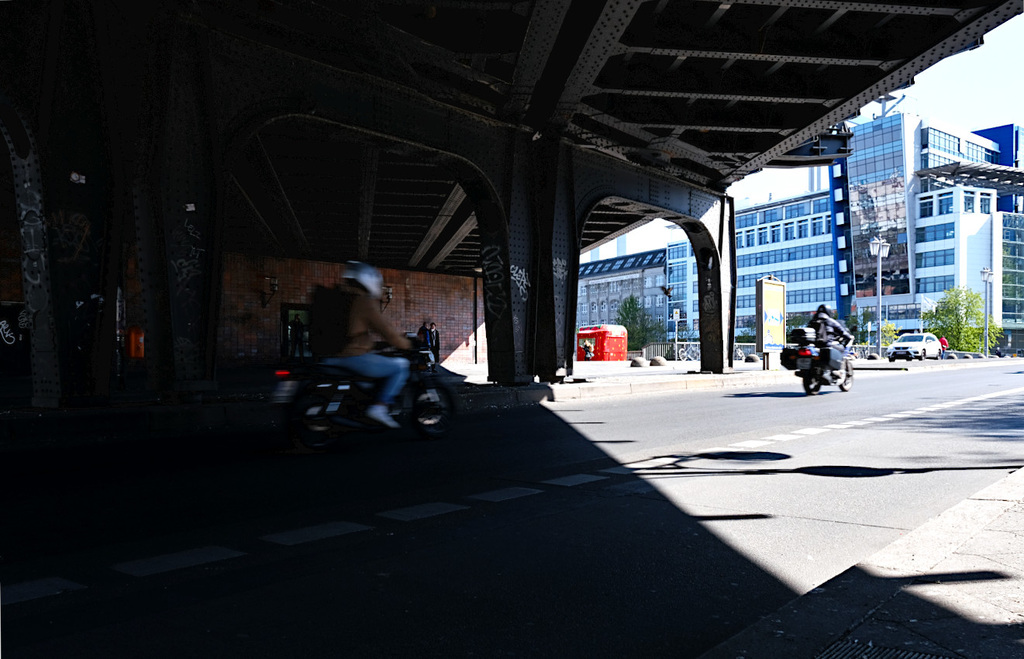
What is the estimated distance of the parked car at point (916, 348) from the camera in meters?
49.5

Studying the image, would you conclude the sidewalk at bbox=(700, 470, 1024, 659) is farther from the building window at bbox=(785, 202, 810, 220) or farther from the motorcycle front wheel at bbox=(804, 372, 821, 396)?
the building window at bbox=(785, 202, 810, 220)

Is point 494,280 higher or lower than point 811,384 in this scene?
higher

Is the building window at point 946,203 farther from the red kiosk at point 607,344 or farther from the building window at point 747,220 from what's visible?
the red kiosk at point 607,344

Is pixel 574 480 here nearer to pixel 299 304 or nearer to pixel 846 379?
pixel 846 379

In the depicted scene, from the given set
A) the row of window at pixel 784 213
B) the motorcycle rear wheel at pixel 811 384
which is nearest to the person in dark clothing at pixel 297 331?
the motorcycle rear wheel at pixel 811 384

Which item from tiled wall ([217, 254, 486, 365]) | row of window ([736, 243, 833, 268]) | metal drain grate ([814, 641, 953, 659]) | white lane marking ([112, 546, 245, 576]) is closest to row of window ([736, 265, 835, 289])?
row of window ([736, 243, 833, 268])

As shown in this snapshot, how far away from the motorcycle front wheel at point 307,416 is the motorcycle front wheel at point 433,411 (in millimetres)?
1389

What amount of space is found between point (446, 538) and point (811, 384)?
13379 millimetres

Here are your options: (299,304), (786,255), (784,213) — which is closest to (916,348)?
(299,304)

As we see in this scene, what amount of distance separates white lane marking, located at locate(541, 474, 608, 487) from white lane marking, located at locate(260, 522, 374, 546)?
1.86 m

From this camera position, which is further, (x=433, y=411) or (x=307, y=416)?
(x=433, y=411)

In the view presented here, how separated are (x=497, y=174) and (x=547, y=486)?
9.22 m

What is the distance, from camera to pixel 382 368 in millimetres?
7570

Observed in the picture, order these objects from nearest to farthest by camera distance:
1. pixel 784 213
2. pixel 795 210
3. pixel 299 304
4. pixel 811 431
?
pixel 811 431 → pixel 299 304 → pixel 795 210 → pixel 784 213
